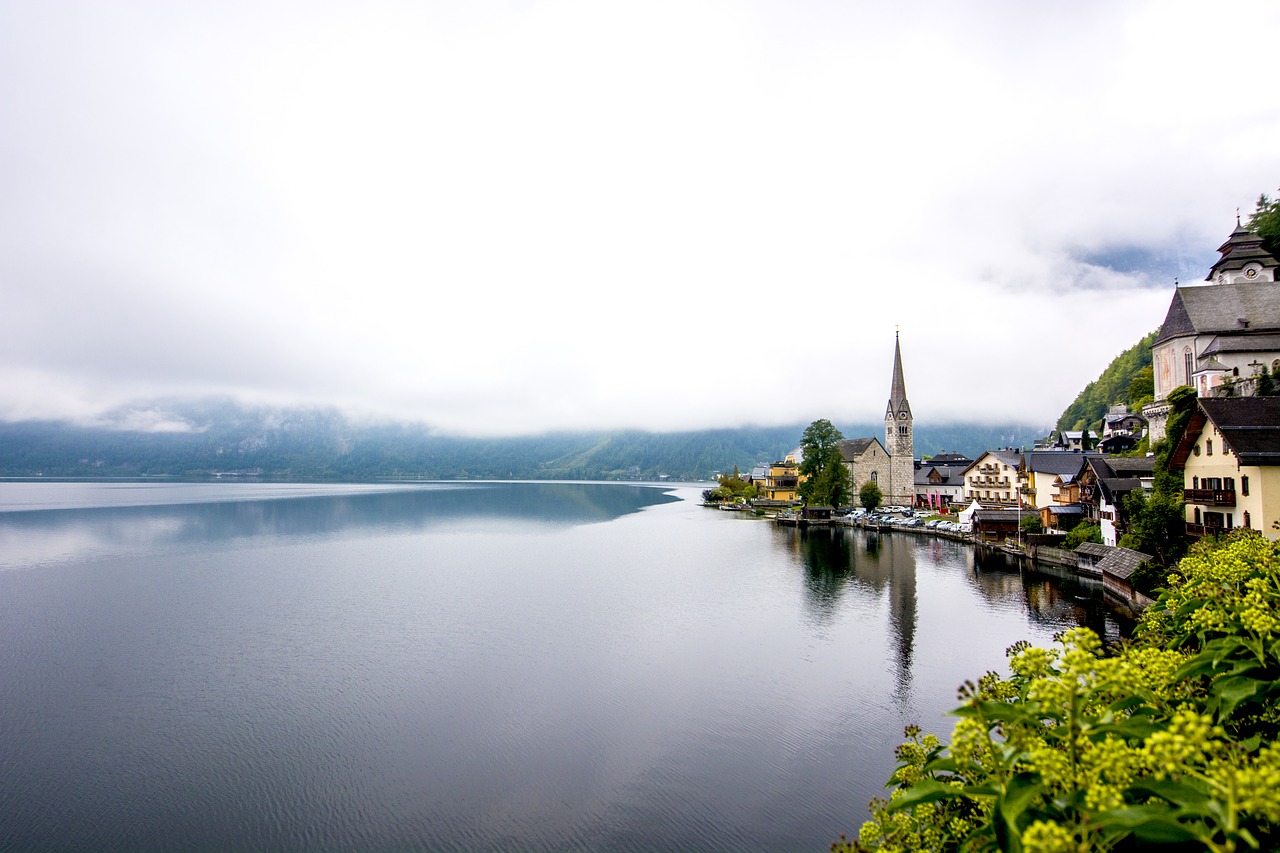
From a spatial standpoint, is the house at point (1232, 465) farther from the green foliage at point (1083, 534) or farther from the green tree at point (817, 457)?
the green tree at point (817, 457)

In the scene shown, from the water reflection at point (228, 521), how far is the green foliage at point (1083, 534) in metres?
59.7

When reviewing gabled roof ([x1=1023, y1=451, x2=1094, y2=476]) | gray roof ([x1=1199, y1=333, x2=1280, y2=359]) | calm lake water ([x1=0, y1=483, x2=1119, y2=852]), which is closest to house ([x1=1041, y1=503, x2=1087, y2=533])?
gabled roof ([x1=1023, y1=451, x2=1094, y2=476])

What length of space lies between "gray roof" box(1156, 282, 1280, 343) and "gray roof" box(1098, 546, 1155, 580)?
18578 mm

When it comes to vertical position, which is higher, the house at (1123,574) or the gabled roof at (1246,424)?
the gabled roof at (1246,424)

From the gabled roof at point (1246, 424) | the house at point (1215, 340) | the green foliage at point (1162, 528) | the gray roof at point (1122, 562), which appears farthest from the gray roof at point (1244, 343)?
the gabled roof at point (1246, 424)

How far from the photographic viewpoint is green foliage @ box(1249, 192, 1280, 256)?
2124 inches

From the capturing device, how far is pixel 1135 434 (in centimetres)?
5853

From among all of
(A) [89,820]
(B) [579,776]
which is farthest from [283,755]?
(B) [579,776]

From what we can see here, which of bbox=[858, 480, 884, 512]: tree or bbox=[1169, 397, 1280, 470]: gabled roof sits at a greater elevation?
bbox=[1169, 397, 1280, 470]: gabled roof

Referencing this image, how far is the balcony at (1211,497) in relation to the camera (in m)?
26.6

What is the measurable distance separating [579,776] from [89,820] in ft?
40.7

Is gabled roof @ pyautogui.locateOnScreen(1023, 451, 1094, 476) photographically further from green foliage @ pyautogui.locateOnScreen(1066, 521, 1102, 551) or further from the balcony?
the balcony

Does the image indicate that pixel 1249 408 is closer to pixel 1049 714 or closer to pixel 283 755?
pixel 1049 714

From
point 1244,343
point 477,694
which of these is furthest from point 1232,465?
point 477,694
